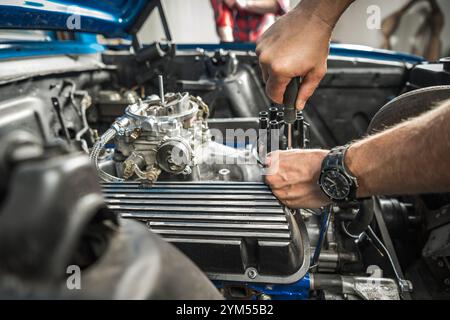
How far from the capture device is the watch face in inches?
32.1

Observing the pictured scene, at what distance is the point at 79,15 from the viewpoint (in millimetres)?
1560

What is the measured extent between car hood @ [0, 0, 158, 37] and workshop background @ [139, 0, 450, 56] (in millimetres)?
3531

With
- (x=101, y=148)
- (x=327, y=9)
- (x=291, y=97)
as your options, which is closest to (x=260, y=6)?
(x=327, y=9)

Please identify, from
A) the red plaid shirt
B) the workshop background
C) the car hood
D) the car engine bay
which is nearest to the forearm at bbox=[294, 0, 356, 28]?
the car engine bay

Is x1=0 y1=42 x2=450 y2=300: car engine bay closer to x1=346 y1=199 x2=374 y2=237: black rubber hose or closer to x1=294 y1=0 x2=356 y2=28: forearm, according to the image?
x1=346 y1=199 x2=374 y2=237: black rubber hose

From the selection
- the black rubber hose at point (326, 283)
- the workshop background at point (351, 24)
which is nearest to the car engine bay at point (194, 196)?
the black rubber hose at point (326, 283)

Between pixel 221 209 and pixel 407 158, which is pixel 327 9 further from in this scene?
pixel 221 209

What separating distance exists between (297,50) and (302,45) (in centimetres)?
2

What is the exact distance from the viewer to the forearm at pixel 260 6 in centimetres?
314

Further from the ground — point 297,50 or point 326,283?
point 297,50

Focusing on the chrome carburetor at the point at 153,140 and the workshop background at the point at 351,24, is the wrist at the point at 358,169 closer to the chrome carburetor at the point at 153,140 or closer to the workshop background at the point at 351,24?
the chrome carburetor at the point at 153,140

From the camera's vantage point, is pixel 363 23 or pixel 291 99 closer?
pixel 291 99

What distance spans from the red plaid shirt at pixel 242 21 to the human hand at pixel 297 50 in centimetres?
242
